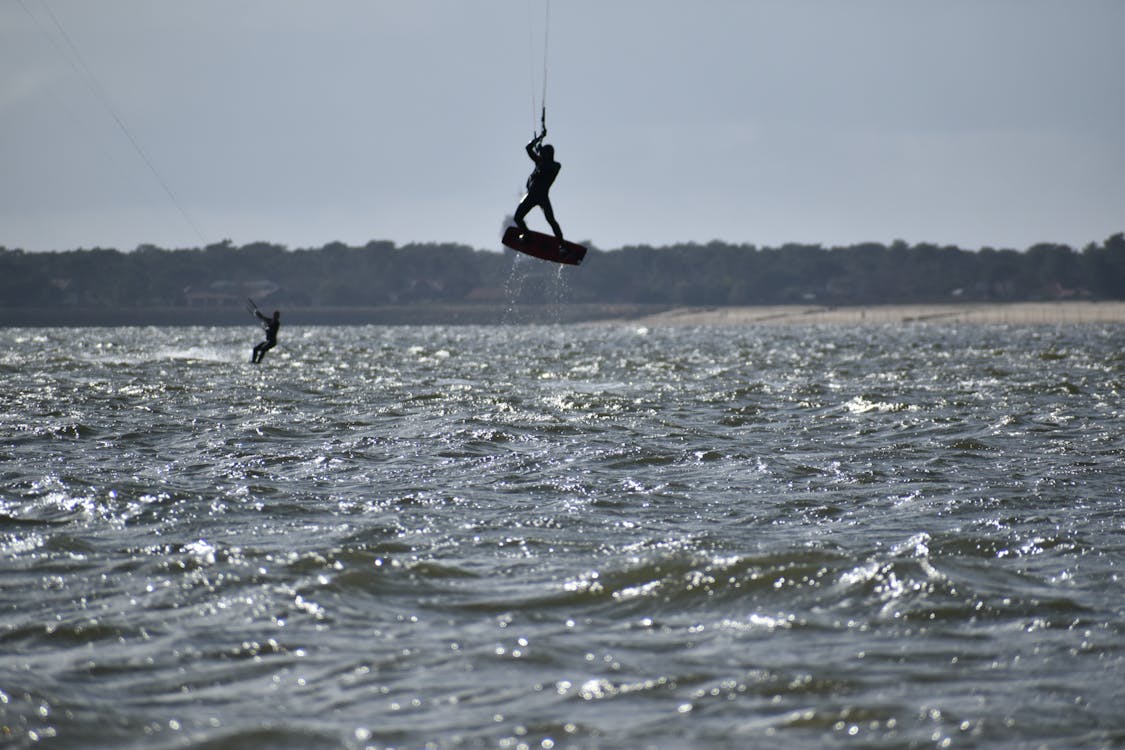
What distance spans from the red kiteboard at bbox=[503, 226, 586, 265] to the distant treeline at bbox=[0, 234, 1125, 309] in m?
160

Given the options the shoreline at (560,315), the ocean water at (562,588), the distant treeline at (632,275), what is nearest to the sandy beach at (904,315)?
the shoreline at (560,315)

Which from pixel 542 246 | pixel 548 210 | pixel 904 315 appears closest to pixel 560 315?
pixel 904 315

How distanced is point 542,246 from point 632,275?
174857 mm

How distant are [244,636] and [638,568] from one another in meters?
2.39

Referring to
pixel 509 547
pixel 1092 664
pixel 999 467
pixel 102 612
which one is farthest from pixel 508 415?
pixel 1092 664

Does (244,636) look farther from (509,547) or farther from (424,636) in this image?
(509,547)

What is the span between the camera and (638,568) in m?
7.64

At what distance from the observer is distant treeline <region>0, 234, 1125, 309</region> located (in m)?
177

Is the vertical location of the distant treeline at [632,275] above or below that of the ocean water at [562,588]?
above

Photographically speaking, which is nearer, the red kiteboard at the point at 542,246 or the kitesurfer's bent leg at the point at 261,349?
the red kiteboard at the point at 542,246

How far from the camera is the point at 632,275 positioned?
629 ft

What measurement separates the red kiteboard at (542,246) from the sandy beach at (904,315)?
4006 inches

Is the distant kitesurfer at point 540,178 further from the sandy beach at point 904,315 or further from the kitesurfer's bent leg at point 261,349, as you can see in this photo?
the sandy beach at point 904,315

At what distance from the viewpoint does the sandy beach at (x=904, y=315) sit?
4692 inches
